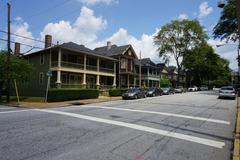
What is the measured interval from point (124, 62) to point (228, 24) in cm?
2101

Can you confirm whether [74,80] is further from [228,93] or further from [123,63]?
[228,93]

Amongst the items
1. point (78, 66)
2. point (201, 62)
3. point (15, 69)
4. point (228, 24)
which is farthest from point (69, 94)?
point (201, 62)

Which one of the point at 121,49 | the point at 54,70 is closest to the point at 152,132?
the point at 54,70

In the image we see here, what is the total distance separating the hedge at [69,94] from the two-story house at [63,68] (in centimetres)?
470

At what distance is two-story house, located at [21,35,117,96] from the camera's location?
96.6 ft

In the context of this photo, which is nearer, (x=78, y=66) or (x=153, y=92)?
(x=78, y=66)

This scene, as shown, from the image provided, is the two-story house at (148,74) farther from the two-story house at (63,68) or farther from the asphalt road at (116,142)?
the asphalt road at (116,142)

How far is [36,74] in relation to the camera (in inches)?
1312

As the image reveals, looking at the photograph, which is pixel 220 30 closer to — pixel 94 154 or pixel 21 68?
pixel 21 68

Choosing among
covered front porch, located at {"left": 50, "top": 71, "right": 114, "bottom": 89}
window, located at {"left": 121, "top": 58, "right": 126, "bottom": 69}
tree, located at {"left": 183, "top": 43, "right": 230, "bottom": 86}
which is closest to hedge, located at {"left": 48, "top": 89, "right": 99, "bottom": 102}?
covered front porch, located at {"left": 50, "top": 71, "right": 114, "bottom": 89}

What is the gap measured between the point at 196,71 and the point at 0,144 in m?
75.6

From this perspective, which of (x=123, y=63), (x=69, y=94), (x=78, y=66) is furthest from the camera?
(x=123, y=63)

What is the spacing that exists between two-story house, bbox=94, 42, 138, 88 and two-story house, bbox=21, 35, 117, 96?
20.3 feet

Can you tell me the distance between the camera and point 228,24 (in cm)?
3938
